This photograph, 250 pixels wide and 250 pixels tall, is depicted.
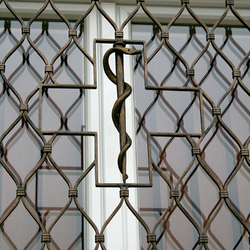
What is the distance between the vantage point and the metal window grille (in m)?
1.72

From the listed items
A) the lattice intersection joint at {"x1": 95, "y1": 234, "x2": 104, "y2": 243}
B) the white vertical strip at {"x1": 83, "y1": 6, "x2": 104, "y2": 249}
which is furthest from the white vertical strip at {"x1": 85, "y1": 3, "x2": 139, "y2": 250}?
the lattice intersection joint at {"x1": 95, "y1": 234, "x2": 104, "y2": 243}

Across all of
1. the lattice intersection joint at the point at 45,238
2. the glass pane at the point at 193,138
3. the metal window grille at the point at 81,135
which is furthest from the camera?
the glass pane at the point at 193,138

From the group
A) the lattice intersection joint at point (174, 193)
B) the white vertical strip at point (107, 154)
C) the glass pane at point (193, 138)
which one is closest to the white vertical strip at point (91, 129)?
the white vertical strip at point (107, 154)

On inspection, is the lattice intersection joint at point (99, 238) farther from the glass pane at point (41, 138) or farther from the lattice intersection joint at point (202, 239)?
the lattice intersection joint at point (202, 239)

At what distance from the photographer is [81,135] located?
67.2 inches

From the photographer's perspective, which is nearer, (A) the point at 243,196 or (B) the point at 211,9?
(A) the point at 243,196

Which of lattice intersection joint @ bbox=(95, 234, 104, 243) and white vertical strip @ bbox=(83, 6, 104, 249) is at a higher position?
white vertical strip @ bbox=(83, 6, 104, 249)

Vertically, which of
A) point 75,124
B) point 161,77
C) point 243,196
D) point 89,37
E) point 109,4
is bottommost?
point 243,196

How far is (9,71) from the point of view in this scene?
2.00m

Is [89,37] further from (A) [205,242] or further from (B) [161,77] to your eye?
(A) [205,242]

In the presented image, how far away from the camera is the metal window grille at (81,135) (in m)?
1.72

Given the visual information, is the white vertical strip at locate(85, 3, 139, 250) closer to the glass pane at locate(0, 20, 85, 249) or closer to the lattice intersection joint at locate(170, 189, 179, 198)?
the glass pane at locate(0, 20, 85, 249)

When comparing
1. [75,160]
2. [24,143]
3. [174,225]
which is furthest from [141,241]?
[24,143]

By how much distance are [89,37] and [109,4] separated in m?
0.17
